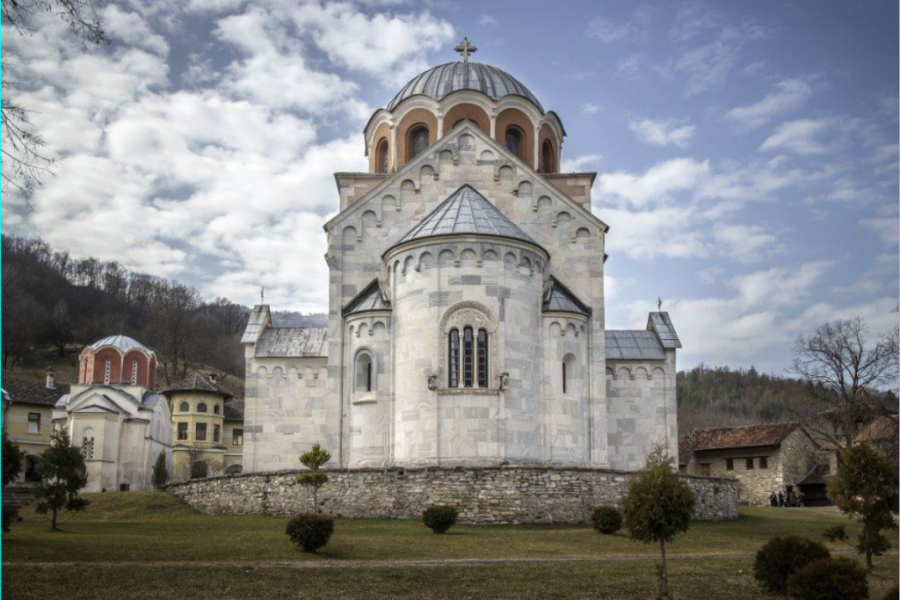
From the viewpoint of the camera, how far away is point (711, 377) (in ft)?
344

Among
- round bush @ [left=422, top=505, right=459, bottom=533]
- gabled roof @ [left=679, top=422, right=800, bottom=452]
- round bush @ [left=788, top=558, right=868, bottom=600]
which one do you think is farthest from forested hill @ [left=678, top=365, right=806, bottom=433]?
round bush @ [left=788, top=558, right=868, bottom=600]

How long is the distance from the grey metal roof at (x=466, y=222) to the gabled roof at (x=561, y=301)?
5.46 ft

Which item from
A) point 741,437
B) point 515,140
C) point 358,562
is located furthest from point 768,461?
point 358,562

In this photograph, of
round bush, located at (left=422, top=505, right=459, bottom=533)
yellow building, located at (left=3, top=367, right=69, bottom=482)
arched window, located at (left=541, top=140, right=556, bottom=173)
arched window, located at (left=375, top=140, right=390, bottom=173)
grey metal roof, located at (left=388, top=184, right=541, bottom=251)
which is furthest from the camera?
yellow building, located at (left=3, top=367, right=69, bottom=482)

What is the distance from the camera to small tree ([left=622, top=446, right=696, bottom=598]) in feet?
49.9

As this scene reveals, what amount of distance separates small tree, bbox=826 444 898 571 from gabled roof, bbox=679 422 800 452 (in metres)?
30.7

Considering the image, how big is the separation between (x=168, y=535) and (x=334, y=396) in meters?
10.5

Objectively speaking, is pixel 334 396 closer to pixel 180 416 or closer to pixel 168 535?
pixel 168 535

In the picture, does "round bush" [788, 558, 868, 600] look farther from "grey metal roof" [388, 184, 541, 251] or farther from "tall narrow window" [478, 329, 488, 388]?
"grey metal roof" [388, 184, 541, 251]

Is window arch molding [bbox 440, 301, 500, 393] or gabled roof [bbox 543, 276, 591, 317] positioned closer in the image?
window arch molding [bbox 440, 301, 500, 393]

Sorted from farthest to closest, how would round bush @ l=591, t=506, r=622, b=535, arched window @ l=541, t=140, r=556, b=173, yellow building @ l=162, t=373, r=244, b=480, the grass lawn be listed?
yellow building @ l=162, t=373, r=244, b=480 < arched window @ l=541, t=140, r=556, b=173 < round bush @ l=591, t=506, r=622, b=535 < the grass lawn

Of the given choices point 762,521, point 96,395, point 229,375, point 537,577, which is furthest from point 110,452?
point 229,375

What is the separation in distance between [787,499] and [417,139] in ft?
86.8

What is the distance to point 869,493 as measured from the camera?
1750 cm
